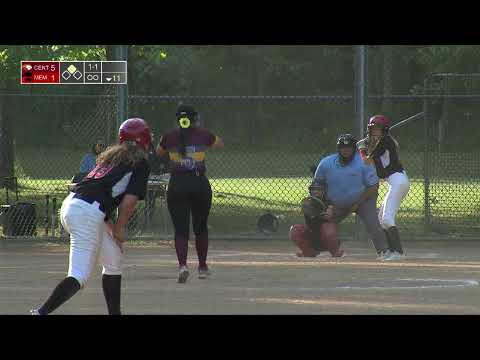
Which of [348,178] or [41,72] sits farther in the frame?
[41,72]

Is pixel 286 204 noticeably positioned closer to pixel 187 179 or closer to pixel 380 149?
pixel 380 149

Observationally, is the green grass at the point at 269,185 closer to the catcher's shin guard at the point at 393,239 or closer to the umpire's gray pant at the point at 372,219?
the umpire's gray pant at the point at 372,219

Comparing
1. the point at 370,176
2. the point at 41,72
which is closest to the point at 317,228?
the point at 370,176

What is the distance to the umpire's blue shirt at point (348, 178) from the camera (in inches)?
549

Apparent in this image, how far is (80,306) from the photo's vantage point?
32.4ft

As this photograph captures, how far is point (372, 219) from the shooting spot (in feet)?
45.5

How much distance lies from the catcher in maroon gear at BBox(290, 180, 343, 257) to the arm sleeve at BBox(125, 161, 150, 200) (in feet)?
17.7

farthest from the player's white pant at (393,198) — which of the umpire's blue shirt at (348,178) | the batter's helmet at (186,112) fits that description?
the batter's helmet at (186,112)

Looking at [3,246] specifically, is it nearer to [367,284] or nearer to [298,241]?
[298,241]

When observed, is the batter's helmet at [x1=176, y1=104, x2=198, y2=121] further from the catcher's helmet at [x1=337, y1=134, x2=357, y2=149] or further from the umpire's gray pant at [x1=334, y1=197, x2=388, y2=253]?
the umpire's gray pant at [x1=334, y1=197, x2=388, y2=253]

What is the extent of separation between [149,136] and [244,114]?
96.1 feet
